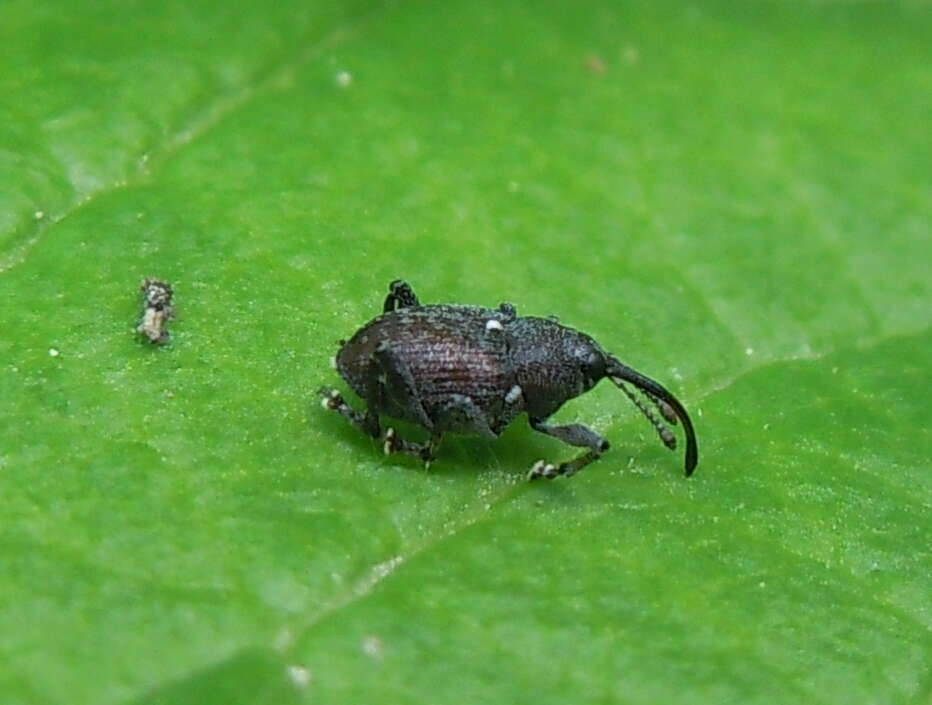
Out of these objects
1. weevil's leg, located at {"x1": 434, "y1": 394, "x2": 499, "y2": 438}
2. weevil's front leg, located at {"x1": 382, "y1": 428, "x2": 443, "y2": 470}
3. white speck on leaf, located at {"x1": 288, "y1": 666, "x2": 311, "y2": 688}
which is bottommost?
white speck on leaf, located at {"x1": 288, "y1": 666, "x2": 311, "y2": 688}

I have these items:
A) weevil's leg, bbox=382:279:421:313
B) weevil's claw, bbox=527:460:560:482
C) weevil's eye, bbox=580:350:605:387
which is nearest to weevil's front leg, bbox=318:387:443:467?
weevil's claw, bbox=527:460:560:482

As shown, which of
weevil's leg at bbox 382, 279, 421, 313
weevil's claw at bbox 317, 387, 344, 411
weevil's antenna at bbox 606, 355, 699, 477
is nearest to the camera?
weevil's claw at bbox 317, 387, 344, 411

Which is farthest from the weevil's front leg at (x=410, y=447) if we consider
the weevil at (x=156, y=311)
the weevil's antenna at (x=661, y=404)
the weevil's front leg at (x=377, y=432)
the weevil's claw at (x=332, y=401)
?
the weevil at (x=156, y=311)

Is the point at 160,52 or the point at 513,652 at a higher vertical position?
the point at 160,52

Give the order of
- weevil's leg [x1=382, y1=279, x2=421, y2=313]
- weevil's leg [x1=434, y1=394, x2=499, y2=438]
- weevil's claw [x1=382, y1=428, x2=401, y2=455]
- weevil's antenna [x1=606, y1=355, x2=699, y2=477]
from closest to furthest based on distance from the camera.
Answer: weevil's claw [x1=382, y1=428, x2=401, y2=455]
weevil's leg [x1=434, y1=394, x2=499, y2=438]
weevil's antenna [x1=606, y1=355, x2=699, y2=477]
weevil's leg [x1=382, y1=279, x2=421, y2=313]

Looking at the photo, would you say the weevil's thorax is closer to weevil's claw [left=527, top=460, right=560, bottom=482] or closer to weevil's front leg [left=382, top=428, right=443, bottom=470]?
weevil's claw [left=527, top=460, right=560, bottom=482]

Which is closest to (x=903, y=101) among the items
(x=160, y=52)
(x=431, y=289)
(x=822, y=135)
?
(x=822, y=135)

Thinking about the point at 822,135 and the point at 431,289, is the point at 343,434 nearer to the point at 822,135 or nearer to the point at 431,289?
the point at 431,289

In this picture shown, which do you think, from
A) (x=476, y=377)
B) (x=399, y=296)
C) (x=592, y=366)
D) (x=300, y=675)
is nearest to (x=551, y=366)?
(x=592, y=366)
